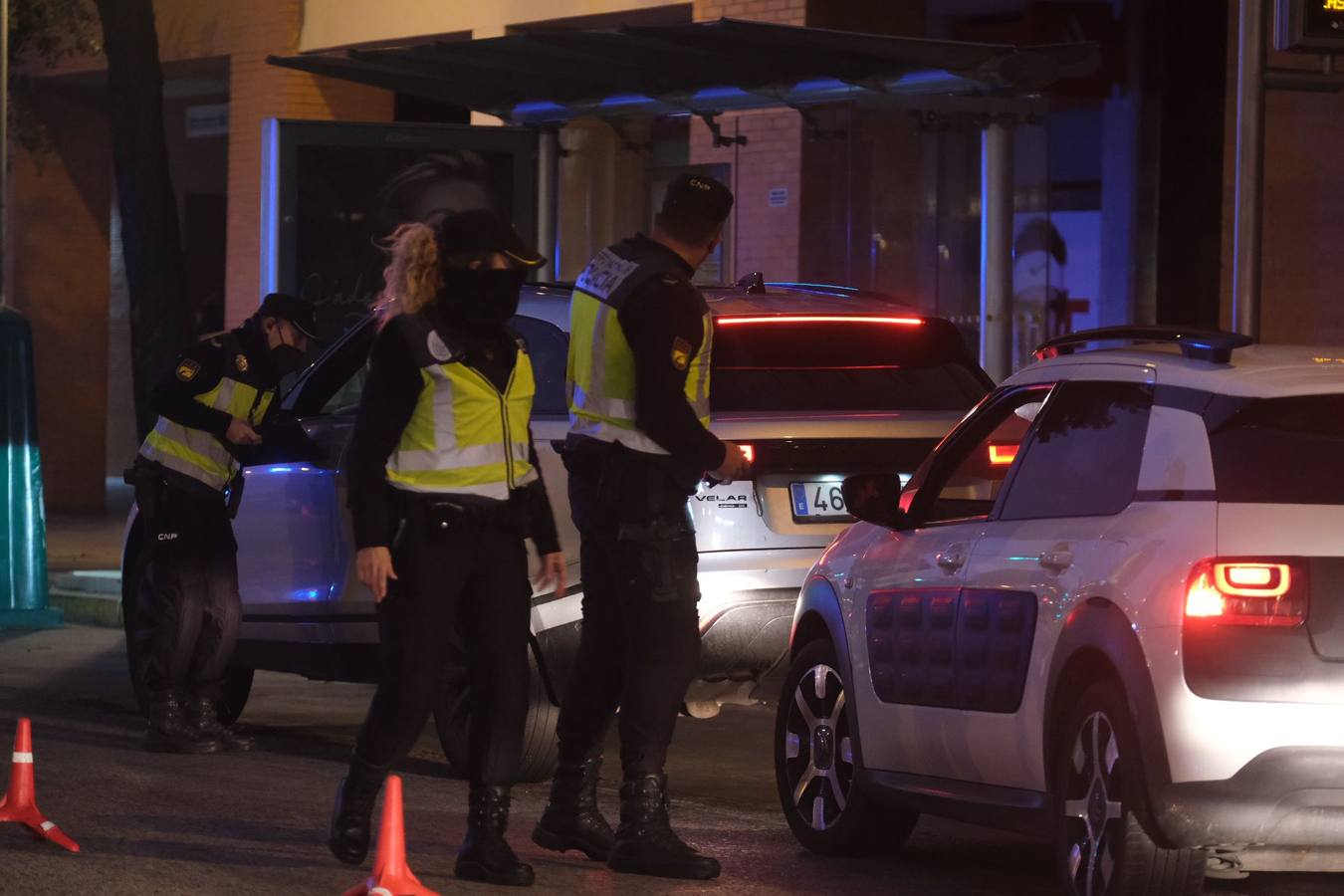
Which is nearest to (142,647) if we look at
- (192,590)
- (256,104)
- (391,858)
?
(192,590)

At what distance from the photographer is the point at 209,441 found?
10125 millimetres

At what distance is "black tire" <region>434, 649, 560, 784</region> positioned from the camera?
9.09m

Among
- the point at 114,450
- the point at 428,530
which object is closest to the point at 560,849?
the point at 428,530

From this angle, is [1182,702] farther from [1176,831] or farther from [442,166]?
[442,166]

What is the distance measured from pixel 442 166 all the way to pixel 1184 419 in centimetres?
1006

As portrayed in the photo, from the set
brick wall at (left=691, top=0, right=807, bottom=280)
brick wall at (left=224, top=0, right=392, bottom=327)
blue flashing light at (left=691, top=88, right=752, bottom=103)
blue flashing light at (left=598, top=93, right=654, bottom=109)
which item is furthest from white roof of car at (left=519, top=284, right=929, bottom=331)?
brick wall at (left=224, top=0, right=392, bottom=327)

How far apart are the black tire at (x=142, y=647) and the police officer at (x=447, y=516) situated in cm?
366

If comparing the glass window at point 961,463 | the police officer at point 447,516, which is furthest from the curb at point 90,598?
the police officer at point 447,516

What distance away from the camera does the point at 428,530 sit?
723 cm

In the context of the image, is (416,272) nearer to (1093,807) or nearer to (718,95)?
(1093,807)

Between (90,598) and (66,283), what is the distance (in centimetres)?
1044

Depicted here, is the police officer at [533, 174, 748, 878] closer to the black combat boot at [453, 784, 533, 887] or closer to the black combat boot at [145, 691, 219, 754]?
the black combat boot at [453, 784, 533, 887]

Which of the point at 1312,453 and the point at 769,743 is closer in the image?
the point at 1312,453

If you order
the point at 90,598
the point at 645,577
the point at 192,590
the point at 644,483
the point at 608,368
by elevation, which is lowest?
the point at 90,598
